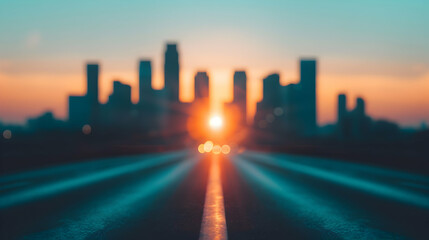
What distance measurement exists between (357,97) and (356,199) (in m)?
171

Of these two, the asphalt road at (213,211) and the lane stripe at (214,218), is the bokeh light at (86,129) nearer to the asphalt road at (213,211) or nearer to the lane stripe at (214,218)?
the asphalt road at (213,211)

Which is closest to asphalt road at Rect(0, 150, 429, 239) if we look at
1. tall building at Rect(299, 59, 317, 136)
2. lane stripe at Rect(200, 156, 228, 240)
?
lane stripe at Rect(200, 156, 228, 240)

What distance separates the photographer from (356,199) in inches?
357

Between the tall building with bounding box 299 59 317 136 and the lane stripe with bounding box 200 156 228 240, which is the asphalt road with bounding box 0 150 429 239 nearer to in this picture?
the lane stripe with bounding box 200 156 228 240

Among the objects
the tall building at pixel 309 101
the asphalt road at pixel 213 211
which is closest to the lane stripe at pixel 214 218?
the asphalt road at pixel 213 211

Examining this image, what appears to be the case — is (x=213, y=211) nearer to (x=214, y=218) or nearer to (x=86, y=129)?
(x=214, y=218)

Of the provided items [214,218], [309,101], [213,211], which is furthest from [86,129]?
[214,218]

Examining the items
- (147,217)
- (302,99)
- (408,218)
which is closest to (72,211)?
(147,217)

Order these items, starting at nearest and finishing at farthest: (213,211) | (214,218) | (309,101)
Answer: (214,218) → (213,211) → (309,101)

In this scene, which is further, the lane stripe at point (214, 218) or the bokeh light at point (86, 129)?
the bokeh light at point (86, 129)

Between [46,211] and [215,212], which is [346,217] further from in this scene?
[46,211]

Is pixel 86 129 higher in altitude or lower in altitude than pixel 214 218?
higher

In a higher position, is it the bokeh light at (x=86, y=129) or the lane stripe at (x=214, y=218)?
the bokeh light at (x=86, y=129)

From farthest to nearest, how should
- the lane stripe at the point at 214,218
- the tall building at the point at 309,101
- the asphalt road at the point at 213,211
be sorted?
the tall building at the point at 309,101 < the asphalt road at the point at 213,211 < the lane stripe at the point at 214,218
